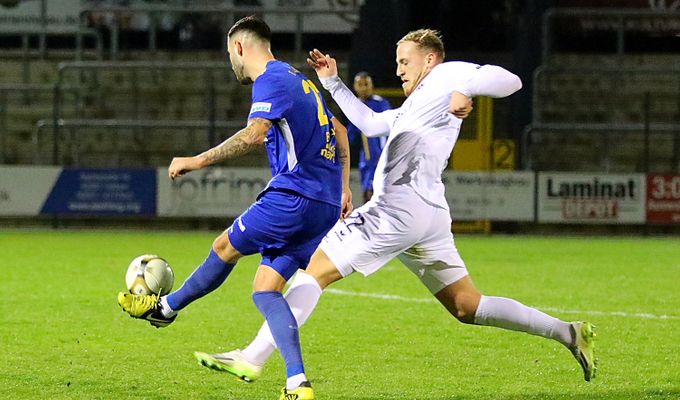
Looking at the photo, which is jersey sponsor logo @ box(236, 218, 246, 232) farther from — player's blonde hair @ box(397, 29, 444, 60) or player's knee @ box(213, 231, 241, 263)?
player's blonde hair @ box(397, 29, 444, 60)

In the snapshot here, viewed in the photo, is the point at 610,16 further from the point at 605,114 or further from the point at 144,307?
the point at 144,307

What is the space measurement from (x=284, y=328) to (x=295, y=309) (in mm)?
210

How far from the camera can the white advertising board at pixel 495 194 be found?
20578mm

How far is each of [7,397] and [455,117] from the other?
2701mm

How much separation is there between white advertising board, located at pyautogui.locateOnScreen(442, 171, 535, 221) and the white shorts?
14203 millimetres

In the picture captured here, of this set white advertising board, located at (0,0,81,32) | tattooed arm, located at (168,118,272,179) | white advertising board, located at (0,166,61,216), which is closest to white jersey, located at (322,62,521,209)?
tattooed arm, located at (168,118,272,179)

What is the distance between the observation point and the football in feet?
24.9

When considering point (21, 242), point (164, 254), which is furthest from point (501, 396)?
point (21, 242)

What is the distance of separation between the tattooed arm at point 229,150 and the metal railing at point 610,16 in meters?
17.3

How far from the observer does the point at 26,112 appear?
24.1 meters

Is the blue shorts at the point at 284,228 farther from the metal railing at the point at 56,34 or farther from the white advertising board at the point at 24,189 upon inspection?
the metal railing at the point at 56,34

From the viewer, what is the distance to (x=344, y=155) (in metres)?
6.80

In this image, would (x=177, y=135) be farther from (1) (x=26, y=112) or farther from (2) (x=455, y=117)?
(2) (x=455, y=117)

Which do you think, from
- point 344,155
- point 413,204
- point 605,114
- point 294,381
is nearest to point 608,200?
point 605,114
